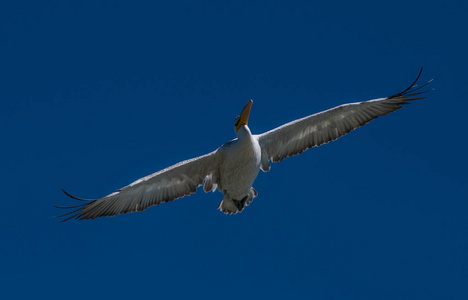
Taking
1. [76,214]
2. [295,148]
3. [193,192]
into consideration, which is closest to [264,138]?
[295,148]

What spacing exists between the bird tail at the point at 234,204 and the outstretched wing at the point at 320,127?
1.69 feet

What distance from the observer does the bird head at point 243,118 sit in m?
13.4

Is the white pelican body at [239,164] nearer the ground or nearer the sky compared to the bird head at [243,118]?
nearer the ground

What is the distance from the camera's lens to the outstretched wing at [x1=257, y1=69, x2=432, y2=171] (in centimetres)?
1387

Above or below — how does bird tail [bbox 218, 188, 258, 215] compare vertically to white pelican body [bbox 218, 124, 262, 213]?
below

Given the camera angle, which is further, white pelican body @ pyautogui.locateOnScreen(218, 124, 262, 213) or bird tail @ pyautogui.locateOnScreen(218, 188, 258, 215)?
bird tail @ pyautogui.locateOnScreen(218, 188, 258, 215)

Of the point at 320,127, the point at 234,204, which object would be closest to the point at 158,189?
the point at 234,204

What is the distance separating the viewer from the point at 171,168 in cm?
1350

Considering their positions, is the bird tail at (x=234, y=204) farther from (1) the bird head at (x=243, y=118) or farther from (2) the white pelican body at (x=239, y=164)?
(1) the bird head at (x=243, y=118)

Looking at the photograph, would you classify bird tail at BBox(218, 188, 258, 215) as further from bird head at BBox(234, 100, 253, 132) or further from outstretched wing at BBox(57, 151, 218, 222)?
bird head at BBox(234, 100, 253, 132)

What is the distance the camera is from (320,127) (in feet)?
46.8

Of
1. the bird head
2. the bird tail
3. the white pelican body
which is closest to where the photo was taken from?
the white pelican body

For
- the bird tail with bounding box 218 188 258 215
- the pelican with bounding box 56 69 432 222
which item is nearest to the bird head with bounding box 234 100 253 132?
the pelican with bounding box 56 69 432 222

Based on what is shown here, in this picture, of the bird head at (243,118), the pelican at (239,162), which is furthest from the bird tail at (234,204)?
the bird head at (243,118)
